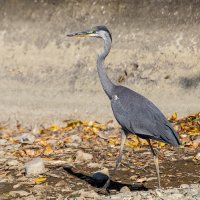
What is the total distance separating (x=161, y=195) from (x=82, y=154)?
8.65 ft

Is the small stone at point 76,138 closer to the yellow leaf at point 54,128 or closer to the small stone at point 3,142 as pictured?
the yellow leaf at point 54,128

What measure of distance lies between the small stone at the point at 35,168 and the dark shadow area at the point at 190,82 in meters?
4.65

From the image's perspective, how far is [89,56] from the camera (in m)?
13.3

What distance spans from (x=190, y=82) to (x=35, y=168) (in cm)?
488

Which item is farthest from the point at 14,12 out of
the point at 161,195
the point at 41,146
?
the point at 161,195

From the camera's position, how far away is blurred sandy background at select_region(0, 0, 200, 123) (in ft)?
41.8

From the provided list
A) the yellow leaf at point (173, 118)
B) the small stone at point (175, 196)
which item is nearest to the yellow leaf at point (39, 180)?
the small stone at point (175, 196)

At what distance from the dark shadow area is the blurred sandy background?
0.02m

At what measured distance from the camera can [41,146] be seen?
34.5 ft

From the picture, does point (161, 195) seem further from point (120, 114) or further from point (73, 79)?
point (73, 79)

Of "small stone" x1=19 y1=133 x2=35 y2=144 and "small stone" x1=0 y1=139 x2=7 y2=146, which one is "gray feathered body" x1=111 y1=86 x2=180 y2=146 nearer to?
"small stone" x1=19 y1=133 x2=35 y2=144

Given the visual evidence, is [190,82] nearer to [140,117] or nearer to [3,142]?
[3,142]

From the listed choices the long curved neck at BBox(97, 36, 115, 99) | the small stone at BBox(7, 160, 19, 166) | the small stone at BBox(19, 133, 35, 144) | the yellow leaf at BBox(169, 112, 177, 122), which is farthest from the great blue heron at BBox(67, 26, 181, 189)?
the yellow leaf at BBox(169, 112, 177, 122)

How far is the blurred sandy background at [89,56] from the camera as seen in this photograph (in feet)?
41.8
